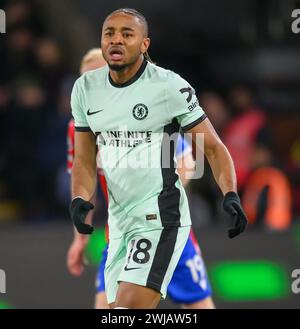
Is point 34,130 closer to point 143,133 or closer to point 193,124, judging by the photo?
point 143,133

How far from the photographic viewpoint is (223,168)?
15.4 feet

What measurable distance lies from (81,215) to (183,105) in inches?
26.6

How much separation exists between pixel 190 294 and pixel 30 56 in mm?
3010

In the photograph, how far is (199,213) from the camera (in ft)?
24.7

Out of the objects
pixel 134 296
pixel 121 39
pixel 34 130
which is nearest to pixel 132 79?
pixel 121 39

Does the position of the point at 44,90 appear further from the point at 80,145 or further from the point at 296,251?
the point at 80,145

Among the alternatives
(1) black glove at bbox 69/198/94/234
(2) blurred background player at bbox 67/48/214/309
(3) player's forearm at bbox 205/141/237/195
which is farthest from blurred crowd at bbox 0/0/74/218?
(3) player's forearm at bbox 205/141/237/195

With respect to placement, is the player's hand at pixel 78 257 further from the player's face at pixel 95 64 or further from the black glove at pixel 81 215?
the black glove at pixel 81 215

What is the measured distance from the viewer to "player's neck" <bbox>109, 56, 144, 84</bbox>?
477cm

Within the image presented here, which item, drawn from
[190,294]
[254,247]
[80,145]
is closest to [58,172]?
[254,247]

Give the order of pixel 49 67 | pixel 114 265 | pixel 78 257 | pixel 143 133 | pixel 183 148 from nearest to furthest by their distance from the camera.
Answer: pixel 143 133
pixel 114 265
pixel 183 148
pixel 78 257
pixel 49 67

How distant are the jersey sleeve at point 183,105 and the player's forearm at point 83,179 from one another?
20.2 inches

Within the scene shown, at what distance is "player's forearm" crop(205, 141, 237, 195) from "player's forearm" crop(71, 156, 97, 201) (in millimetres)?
611

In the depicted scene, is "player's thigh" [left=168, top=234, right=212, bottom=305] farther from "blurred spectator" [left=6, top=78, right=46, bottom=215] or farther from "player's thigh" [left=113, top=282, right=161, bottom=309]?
"blurred spectator" [left=6, top=78, right=46, bottom=215]
